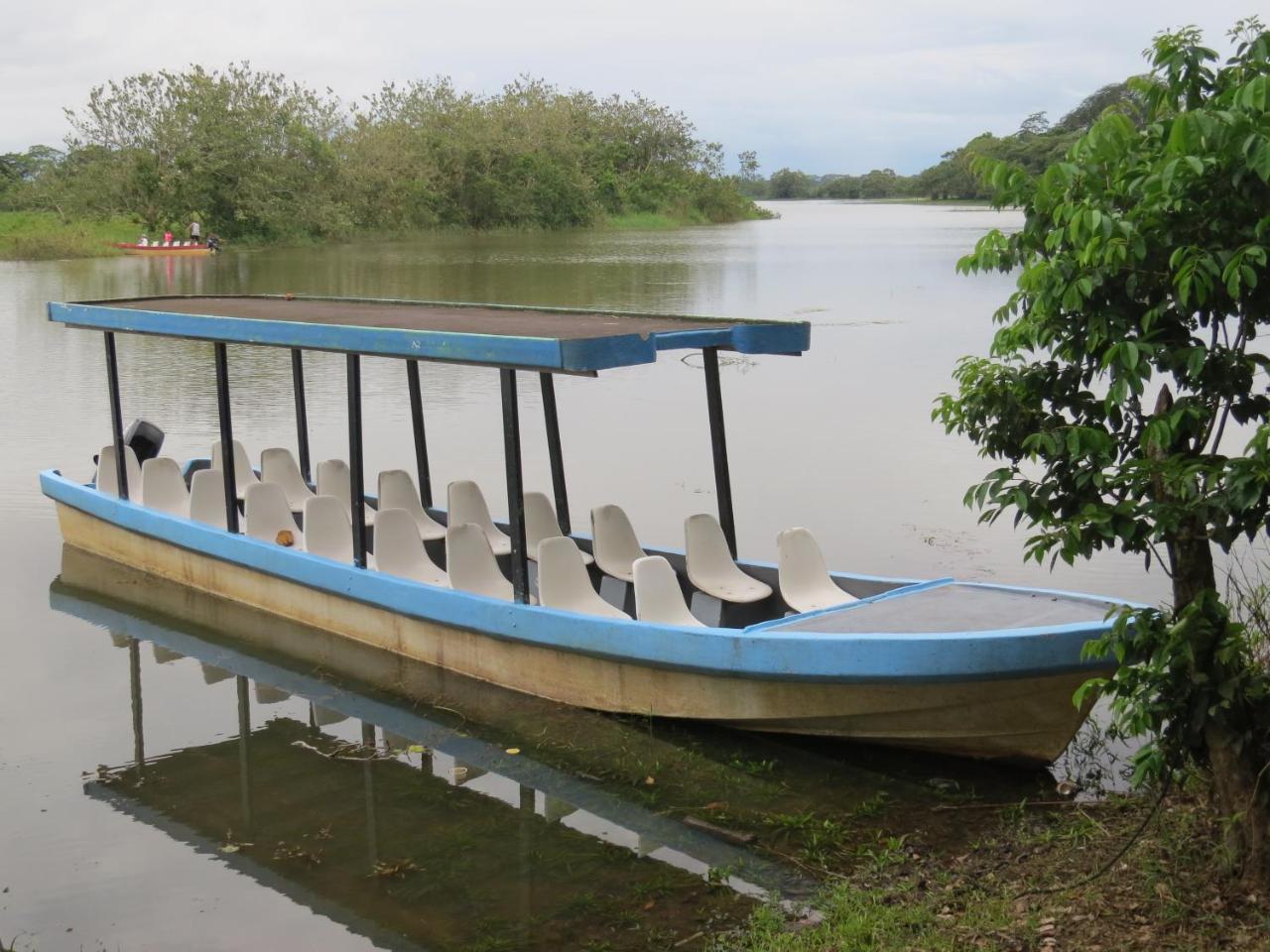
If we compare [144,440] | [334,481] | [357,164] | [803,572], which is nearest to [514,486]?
[803,572]

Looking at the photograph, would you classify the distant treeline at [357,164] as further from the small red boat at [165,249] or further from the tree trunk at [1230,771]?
the tree trunk at [1230,771]

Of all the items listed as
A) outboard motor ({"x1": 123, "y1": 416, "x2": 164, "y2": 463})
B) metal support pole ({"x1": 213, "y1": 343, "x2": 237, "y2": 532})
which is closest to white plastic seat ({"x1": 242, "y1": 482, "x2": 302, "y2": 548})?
metal support pole ({"x1": 213, "y1": 343, "x2": 237, "y2": 532})

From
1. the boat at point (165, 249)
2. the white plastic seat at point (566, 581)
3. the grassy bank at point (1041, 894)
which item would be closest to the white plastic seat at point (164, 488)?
the white plastic seat at point (566, 581)

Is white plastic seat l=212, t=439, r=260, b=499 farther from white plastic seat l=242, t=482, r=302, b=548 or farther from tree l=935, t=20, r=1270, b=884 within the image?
tree l=935, t=20, r=1270, b=884

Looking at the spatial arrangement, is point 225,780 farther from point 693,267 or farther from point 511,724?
point 693,267

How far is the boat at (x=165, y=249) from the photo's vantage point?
4288cm

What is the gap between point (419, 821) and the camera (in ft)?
21.1

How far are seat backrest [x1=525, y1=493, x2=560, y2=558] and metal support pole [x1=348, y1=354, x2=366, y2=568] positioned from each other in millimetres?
1043

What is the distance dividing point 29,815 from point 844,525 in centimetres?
695

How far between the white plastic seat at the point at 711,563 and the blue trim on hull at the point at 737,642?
1085mm

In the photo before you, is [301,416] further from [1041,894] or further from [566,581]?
[1041,894]

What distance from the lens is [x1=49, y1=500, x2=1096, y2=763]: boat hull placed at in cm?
634

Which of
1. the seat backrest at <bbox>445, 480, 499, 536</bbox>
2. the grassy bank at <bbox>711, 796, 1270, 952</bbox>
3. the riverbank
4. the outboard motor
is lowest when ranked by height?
the grassy bank at <bbox>711, 796, 1270, 952</bbox>

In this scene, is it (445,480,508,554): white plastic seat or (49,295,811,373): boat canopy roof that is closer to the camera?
(49,295,811,373): boat canopy roof
